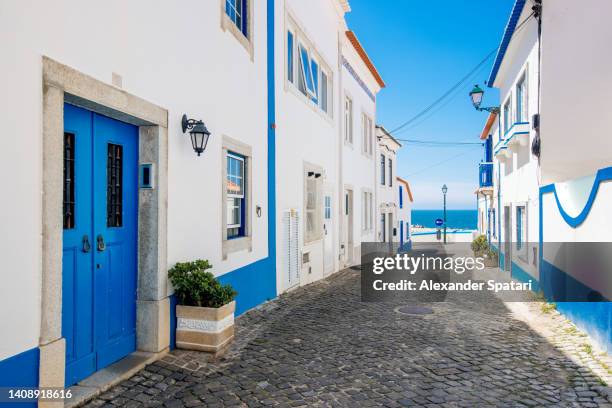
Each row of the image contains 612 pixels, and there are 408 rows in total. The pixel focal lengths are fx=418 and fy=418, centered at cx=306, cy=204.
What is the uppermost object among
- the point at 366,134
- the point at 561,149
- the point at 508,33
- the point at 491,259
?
the point at 508,33

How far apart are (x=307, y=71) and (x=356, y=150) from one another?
5.60 meters

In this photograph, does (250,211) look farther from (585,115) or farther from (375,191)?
(375,191)

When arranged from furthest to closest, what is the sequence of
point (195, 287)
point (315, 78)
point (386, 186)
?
point (386, 186) < point (315, 78) < point (195, 287)

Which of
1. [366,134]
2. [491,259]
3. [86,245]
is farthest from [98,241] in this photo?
[366,134]

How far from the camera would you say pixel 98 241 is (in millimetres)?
4230

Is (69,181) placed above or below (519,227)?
above

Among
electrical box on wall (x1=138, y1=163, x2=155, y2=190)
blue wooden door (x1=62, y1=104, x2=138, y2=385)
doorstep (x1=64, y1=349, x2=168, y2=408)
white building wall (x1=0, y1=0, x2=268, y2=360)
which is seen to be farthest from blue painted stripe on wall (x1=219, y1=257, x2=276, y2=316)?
electrical box on wall (x1=138, y1=163, x2=155, y2=190)

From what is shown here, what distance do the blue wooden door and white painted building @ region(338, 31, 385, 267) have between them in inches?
378

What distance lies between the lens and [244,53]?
290 inches

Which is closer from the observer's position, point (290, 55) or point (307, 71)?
point (290, 55)

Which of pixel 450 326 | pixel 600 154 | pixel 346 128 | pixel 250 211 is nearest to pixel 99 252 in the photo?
pixel 250 211

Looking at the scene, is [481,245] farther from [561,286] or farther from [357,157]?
[561,286]

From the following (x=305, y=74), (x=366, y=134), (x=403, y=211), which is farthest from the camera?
(x=403, y=211)

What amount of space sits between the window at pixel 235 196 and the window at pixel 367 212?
10523 mm
